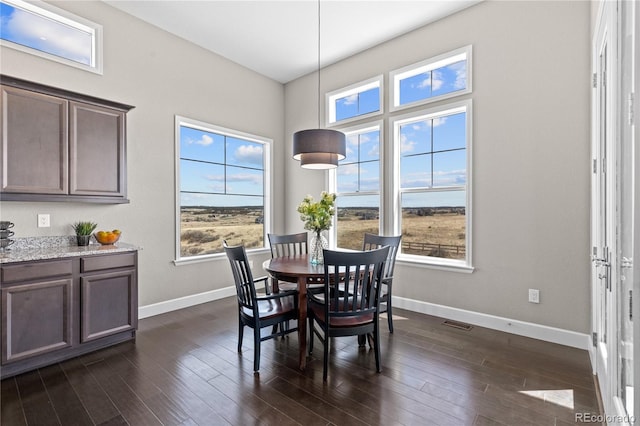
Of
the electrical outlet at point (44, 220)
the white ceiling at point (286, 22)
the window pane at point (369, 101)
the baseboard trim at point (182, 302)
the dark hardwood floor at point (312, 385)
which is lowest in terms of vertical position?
the dark hardwood floor at point (312, 385)

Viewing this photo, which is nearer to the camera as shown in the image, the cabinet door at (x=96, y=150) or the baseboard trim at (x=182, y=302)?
the cabinet door at (x=96, y=150)

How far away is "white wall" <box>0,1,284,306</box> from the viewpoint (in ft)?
10.1

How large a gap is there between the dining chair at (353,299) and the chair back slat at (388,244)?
44 cm

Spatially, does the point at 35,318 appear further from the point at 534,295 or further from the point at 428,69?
the point at 428,69

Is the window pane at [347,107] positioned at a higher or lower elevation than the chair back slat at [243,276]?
higher

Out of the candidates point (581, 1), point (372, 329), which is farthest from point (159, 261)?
point (581, 1)

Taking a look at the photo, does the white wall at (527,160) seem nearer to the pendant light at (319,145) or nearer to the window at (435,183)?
the window at (435,183)

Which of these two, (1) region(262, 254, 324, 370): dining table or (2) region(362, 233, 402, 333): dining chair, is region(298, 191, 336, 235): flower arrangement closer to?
(1) region(262, 254, 324, 370): dining table

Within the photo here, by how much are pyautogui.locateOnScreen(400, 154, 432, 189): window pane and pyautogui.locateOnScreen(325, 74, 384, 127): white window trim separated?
807mm

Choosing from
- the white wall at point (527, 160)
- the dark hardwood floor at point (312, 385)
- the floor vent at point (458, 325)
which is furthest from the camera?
the floor vent at point (458, 325)

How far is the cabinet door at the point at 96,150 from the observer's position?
296 centimetres

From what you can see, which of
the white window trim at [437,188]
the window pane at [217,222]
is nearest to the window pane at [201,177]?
the window pane at [217,222]

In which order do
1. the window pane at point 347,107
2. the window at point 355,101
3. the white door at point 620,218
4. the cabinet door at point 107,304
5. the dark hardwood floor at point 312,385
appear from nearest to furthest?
the white door at point 620,218 → the dark hardwood floor at point 312,385 → the cabinet door at point 107,304 → the window at point 355,101 → the window pane at point 347,107

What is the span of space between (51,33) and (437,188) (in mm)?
4542
